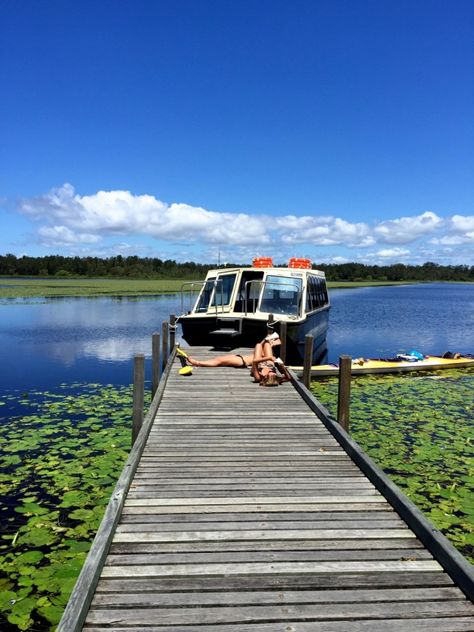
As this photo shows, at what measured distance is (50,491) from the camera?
8023mm

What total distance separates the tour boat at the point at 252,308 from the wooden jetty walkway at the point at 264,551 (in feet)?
27.9

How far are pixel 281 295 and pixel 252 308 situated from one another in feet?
3.62

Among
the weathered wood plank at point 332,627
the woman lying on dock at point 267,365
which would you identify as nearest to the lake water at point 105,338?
the woman lying on dock at point 267,365

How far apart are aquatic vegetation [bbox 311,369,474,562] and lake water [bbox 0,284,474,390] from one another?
24.0ft

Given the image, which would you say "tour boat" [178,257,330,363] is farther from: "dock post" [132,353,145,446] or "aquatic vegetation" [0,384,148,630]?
"dock post" [132,353,145,446]

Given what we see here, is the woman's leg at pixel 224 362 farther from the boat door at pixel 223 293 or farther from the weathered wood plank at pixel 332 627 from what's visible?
the weathered wood plank at pixel 332 627

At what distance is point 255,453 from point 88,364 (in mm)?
15013

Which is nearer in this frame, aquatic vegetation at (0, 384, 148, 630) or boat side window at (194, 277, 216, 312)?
aquatic vegetation at (0, 384, 148, 630)

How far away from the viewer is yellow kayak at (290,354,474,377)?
1719 centimetres

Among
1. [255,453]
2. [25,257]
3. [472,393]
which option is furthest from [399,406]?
[25,257]

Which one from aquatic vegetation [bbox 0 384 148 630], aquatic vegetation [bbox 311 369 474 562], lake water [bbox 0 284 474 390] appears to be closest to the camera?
aquatic vegetation [bbox 0 384 148 630]

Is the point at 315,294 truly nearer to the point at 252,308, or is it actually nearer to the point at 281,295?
the point at 281,295

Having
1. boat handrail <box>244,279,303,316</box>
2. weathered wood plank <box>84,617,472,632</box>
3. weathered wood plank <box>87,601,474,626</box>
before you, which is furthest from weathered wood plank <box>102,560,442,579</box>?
boat handrail <box>244,279,303,316</box>

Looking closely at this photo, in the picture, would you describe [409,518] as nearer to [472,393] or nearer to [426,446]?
[426,446]
